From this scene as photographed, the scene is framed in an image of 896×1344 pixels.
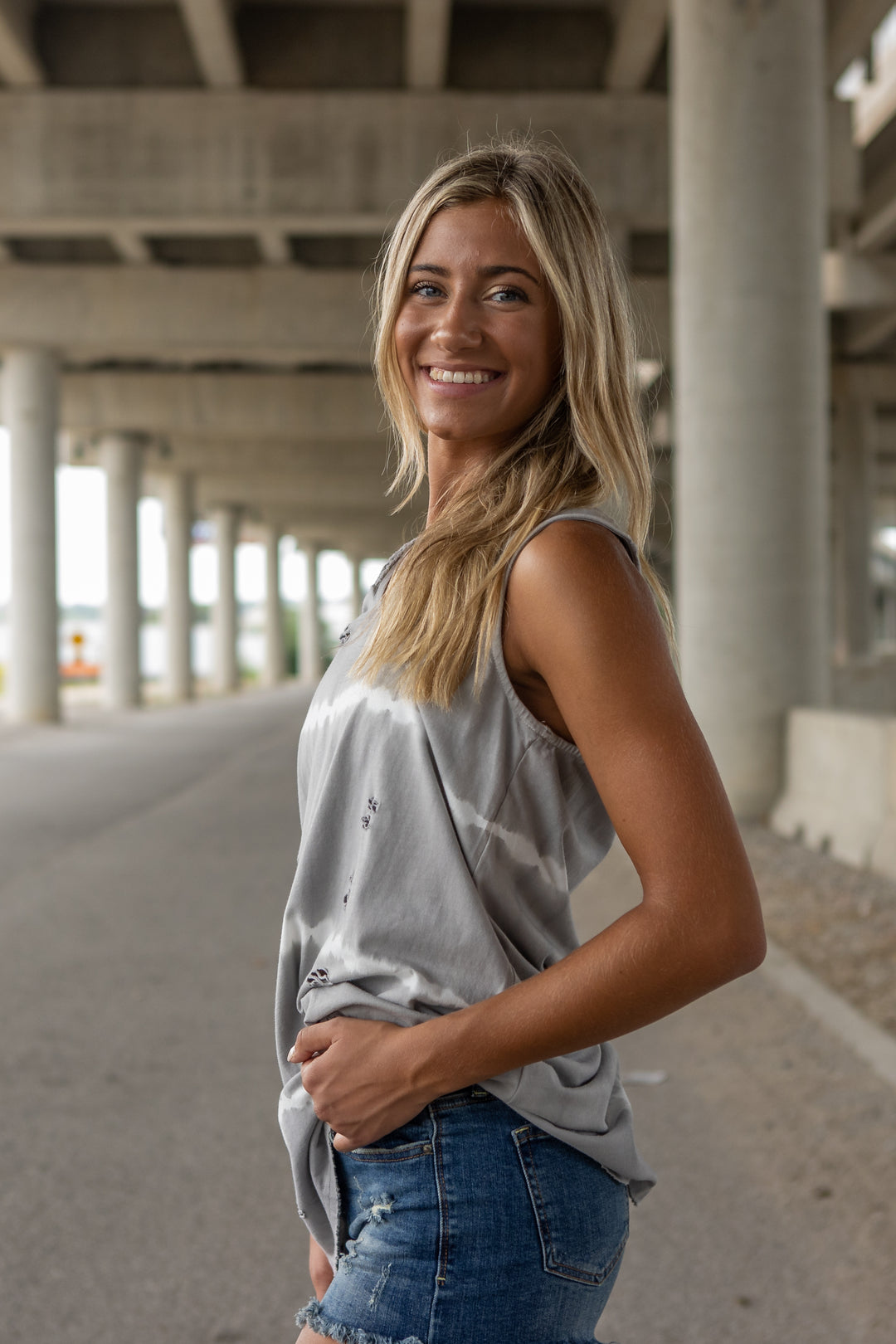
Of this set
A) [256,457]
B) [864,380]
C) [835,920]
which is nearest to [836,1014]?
[835,920]

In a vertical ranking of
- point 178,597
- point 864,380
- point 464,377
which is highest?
→ point 864,380

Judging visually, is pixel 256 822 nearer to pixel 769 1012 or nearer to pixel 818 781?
pixel 818 781

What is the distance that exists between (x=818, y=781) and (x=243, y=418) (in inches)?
865

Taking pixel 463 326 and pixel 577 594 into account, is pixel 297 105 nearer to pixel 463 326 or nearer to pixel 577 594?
pixel 463 326

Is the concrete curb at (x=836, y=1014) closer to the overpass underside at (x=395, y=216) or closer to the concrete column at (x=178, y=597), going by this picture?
the overpass underside at (x=395, y=216)

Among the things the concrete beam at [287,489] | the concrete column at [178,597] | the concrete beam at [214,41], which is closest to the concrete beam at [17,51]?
the concrete beam at [214,41]

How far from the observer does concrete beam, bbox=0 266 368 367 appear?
21719 mm

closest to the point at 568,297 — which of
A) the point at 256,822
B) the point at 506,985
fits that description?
the point at 506,985

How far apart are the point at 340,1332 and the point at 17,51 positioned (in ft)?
57.4

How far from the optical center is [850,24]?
15.6 m

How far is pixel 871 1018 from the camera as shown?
546 centimetres

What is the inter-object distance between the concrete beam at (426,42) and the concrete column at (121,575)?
18170mm

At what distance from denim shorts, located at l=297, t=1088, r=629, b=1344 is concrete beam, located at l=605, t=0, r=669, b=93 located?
1571 centimetres

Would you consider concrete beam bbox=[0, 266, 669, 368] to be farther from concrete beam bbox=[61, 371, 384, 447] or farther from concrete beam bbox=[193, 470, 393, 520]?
concrete beam bbox=[193, 470, 393, 520]
